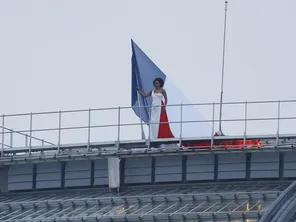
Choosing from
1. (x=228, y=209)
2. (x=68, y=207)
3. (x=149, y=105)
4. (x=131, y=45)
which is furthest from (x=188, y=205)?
(x=131, y=45)

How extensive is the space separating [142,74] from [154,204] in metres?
12.0

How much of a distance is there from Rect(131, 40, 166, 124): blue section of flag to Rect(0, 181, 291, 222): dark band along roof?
588 cm

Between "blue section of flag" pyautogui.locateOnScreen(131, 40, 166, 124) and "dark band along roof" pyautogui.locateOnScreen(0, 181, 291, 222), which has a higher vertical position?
"blue section of flag" pyautogui.locateOnScreen(131, 40, 166, 124)

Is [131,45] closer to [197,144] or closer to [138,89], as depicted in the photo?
[138,89]

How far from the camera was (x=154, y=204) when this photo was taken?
5381 cm

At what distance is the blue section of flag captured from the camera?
62969mm

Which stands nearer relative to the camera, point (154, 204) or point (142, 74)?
point (154, 204)

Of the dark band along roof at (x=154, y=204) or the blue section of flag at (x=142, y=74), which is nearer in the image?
the dark band along roof at (x=154, y=204)

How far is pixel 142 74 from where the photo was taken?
64438mm

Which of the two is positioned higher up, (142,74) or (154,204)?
(142,74)

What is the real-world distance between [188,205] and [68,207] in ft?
18.4

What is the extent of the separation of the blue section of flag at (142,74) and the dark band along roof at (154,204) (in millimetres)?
5883

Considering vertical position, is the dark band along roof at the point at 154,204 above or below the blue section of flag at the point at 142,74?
below

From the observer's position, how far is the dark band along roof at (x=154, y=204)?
168 feet
